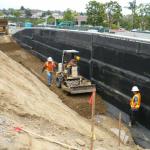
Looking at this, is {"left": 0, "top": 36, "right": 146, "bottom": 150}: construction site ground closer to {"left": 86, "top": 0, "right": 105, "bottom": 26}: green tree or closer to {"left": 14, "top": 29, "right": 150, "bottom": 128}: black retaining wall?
{"left": 14, "top": 29, "right": 150, "bottom": 128}: black retaining wall

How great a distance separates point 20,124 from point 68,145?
5.15 feet

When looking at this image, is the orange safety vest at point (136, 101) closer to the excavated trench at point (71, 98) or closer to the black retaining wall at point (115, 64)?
the black retaining wall at point (115, 64)

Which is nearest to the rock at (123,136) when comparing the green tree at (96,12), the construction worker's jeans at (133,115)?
the construction worker's jeans at (133,115)

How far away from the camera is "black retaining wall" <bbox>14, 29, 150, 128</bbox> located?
1574 centimetres

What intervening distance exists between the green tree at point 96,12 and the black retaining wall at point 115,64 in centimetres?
3340

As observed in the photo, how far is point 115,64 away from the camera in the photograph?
1847 centimetres

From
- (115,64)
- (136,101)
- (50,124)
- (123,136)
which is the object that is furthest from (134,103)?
(50,124)

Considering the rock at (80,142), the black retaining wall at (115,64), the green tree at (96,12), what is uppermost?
Answer: the green tree at (96,12)

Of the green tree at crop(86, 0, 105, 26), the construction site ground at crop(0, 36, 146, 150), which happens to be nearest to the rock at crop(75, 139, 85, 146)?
the construction site ground at crop(0, 36, 146, 150)

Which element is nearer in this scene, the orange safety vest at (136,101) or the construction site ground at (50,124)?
the construction site ground at (50,124)

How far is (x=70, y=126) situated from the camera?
1318 cm

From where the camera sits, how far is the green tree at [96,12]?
59125mm

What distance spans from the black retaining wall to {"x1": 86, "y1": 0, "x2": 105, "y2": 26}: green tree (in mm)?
33395

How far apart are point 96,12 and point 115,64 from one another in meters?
41.9
